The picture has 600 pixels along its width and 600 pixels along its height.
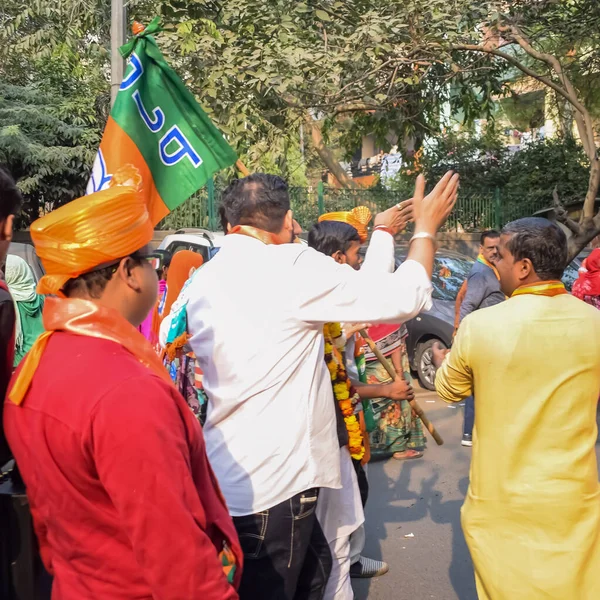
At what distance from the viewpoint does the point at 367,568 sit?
4.53 m

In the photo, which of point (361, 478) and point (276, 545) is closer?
point (276, 545)

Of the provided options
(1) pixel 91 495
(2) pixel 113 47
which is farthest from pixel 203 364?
(2) pixel 113 47

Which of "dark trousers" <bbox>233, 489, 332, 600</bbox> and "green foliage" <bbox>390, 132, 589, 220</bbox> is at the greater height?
"dark trousers" <bbox>233, 489, 332, 600</bbox>

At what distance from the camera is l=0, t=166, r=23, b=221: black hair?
2197 mm

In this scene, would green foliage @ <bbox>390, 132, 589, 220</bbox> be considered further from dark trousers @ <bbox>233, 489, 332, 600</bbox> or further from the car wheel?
dark trousers @ <bbox>233, 489, 332, 600</bbox>

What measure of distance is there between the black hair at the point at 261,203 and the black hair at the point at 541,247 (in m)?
0.87

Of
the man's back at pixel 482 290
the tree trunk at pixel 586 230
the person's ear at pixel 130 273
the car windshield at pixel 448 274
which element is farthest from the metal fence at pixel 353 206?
the person's ear at pixel 130 273

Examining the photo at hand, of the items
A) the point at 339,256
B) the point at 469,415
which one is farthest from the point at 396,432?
the point at 339,256

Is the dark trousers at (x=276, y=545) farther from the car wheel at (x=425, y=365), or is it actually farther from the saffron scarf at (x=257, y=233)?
the car wheel at (x=425, y=365)

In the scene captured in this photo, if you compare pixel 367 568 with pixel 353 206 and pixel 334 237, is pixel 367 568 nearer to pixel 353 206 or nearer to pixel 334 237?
pixel 334 237

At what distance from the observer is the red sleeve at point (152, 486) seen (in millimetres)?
1584

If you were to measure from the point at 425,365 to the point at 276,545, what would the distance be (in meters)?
6.65

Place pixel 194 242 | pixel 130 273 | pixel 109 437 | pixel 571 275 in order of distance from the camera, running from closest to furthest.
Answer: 1. pixel 109 437
2. pixel 130 273
3. pixel 194 242
4. pixel 571 275

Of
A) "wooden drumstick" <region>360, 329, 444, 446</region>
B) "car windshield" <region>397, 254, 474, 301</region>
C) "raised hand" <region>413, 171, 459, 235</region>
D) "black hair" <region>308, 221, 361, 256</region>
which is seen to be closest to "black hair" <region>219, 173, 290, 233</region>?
"raised hand" <region>413, 171, 459, 235</region>
